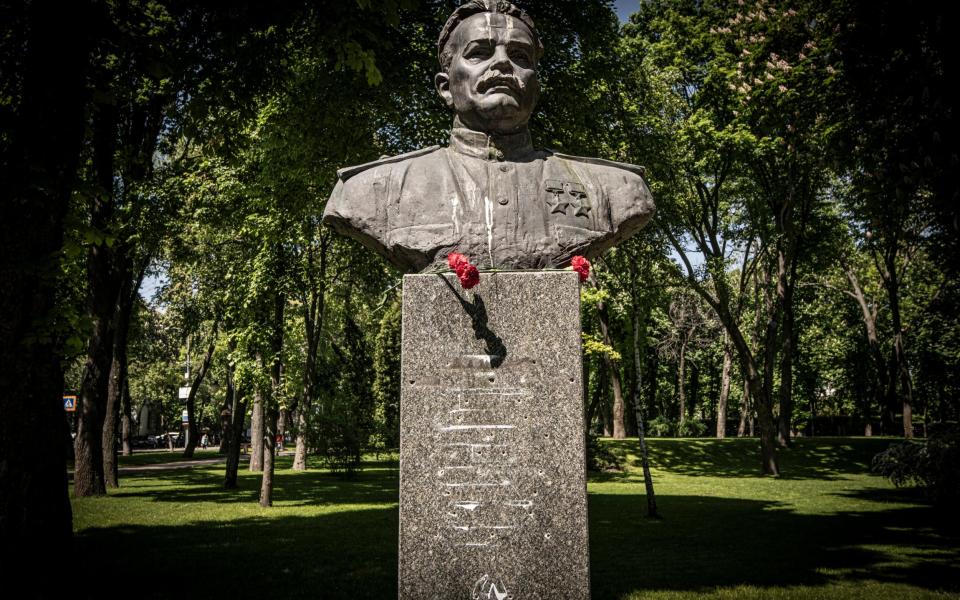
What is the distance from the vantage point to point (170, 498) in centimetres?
1656

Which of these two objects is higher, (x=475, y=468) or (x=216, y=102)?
(x=216, y=102)

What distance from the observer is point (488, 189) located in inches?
172

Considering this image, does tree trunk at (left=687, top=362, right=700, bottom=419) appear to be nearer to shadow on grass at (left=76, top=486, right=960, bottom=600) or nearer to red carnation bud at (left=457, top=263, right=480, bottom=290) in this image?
shadow on grass at (left=76, top=486, right=960, bottom=600)

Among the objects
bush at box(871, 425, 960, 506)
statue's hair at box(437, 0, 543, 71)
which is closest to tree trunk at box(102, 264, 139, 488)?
statue's hair at box(437, 0, 543, 71)

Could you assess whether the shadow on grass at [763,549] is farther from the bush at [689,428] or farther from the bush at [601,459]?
the bush at [689,428]

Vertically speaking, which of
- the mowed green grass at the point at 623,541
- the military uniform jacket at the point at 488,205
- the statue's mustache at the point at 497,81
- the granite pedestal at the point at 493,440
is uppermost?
the statue's mustache at the point at 497,81

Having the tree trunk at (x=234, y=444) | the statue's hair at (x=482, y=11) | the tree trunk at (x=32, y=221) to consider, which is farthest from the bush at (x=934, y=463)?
the tree trunk at (x=234, y=444)

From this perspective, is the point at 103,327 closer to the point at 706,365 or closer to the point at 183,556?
the point at 183,556

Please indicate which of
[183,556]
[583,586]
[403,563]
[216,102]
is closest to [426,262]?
[403,563]

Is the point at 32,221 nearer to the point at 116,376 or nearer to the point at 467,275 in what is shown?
the point at 467,275

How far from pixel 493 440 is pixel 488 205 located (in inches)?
56.3

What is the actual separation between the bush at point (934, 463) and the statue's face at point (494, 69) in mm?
10639

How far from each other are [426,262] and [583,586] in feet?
6.68

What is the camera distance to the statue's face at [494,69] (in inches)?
169
